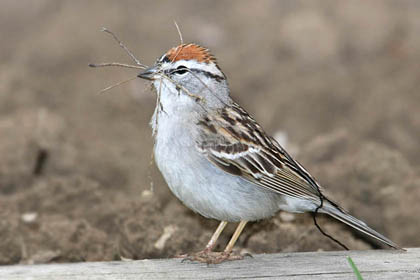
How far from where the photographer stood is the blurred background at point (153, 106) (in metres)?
5.43

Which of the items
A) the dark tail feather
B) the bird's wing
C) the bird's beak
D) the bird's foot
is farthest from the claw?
the bird's beak

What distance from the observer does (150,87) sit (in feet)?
15.1

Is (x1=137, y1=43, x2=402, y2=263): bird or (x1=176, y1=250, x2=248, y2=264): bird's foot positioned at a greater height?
(x1=137, y1=43, x2=402, y2=263): bird

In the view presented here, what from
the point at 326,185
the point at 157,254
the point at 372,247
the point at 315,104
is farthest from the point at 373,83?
the point at 157,254

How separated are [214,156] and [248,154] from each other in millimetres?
244

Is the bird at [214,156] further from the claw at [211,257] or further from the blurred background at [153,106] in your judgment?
the blurred background at [153,106]

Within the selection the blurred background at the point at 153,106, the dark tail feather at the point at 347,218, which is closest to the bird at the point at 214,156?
the dark tail feather at the point at 347,218

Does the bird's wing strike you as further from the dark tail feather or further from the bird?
the dark tail feather

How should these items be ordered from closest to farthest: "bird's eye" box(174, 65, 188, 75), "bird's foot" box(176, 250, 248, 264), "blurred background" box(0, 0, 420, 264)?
"bird's foot" box(176, 250, 248, 264)
"bird's eye" box(174, 65, 188, 75)
"blurred background" box(0, 0, 420, 264)

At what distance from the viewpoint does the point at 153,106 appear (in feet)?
25.6

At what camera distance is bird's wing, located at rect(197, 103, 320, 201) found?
4402 millimetres

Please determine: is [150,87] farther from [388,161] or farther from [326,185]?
[388,161]

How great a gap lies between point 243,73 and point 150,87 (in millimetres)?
3727

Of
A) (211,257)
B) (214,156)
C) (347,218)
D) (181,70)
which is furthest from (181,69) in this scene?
(347,218)
